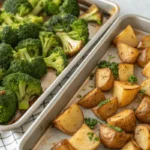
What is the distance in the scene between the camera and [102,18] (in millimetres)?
2385

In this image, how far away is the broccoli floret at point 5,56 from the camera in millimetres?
2023

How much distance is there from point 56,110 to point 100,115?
207 millimetres

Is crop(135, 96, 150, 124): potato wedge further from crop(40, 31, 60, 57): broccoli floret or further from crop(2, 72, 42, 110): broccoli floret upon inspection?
crop(40, 31, 60, 57): broccoli floret

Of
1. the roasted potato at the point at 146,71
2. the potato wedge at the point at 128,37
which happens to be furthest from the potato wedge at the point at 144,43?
the roasted potato at the point at 146,71

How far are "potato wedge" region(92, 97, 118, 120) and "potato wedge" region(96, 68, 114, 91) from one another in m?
0.12

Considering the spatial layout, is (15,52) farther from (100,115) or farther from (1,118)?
(100,115)

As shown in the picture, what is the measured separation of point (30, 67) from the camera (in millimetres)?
1992

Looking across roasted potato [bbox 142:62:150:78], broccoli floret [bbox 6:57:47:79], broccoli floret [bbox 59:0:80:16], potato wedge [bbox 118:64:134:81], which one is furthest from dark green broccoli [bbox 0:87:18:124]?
broccoli floret [bbox 59:0:80:16]

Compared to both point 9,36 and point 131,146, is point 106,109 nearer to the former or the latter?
point 131,146

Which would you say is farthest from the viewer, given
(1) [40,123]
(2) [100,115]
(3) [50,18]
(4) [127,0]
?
(4) [127,0]

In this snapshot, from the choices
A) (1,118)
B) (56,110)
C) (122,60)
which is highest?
(122,60)

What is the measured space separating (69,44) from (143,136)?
0.78 m

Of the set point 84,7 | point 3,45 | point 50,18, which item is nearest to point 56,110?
point 3,45

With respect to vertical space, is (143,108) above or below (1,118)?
above
